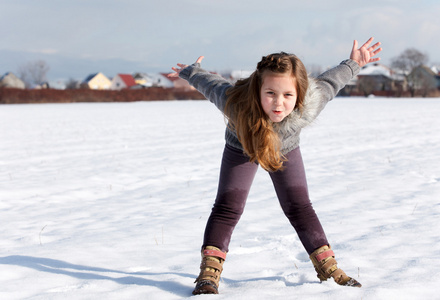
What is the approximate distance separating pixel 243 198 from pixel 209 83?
0.77 m

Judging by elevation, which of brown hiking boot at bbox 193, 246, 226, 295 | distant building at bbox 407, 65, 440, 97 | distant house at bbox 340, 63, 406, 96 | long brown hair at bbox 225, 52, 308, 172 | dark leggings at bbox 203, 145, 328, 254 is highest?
long brown hair at bbox 225, 52, 308, 172

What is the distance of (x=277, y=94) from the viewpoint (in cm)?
256

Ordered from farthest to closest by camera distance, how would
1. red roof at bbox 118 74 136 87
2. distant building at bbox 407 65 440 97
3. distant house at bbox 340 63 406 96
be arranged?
1. red roof at bbox 118 74 136 87
2. distant house at bbox 340 63 406 96
3. distant building at bbox 407 65 440 97

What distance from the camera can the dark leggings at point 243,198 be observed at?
2752mm

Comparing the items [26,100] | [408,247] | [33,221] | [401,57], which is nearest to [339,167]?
[408,247]

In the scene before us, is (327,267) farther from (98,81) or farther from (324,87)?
(98,81)

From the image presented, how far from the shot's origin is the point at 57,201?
554cm

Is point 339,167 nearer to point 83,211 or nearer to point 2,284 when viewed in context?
point 83,211

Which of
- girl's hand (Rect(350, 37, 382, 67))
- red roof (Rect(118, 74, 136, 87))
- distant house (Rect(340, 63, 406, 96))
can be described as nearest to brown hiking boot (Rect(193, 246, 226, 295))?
girl's hand (Rect(350, 37, 382, 67))

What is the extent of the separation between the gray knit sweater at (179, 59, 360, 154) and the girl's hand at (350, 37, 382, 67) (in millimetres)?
62

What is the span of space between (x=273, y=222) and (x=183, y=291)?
1794 millimetres

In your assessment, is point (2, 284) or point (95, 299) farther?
point (2, 284)

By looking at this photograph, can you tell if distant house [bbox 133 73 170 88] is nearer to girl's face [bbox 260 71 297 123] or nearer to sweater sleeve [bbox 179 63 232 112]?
sweater sleeve [bbox 179 63 232 112]

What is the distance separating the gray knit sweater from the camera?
268cm
